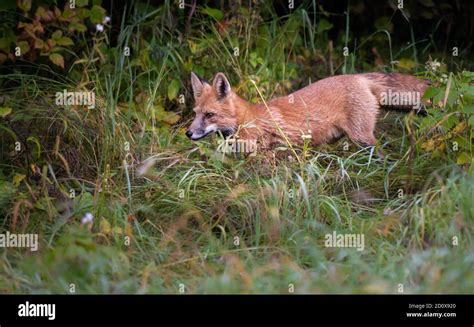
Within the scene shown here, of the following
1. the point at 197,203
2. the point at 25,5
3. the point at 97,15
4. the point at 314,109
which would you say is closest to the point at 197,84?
the point at 314,109

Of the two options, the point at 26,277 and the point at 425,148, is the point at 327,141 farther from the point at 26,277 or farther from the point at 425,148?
the point at 26,277

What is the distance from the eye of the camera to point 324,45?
419 inches

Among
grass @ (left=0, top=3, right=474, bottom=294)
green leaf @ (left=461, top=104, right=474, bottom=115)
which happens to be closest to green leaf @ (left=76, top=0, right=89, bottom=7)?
grass @ (left=0, top=3, right=474, bottom=294)

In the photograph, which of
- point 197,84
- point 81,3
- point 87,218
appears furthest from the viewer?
point 81,3

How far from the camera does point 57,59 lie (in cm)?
869

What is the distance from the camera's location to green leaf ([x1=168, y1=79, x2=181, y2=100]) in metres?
9.02

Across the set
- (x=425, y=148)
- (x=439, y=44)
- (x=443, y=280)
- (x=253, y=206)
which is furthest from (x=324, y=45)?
(x=443, y=280)

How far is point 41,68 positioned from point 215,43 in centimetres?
193

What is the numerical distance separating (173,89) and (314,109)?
1629mm

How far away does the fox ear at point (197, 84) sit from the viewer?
27.8 feet

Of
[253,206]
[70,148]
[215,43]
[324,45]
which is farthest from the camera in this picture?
[324,45]

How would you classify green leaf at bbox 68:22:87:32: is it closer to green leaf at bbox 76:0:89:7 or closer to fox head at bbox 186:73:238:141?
green leaf at bbox 76:0:89:7

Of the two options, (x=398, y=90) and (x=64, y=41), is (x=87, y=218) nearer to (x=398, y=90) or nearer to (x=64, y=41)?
(x=64, y=41)

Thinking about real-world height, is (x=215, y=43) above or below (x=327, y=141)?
above
